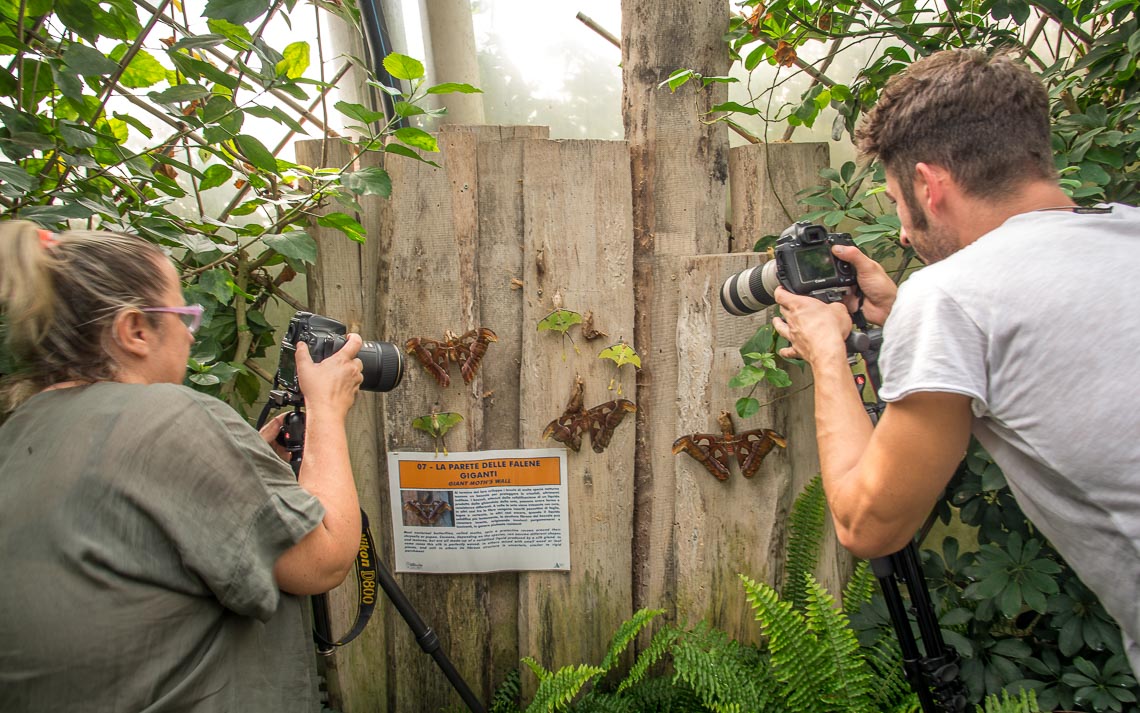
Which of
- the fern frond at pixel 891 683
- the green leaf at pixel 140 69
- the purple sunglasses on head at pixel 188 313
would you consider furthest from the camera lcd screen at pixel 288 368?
the fern frond at pixel 891 683

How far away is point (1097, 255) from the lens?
94 cm

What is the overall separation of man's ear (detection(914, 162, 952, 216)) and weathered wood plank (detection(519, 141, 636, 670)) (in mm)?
1005

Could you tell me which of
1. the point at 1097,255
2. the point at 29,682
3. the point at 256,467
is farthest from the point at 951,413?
the point at 29,682

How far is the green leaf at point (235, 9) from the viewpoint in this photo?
1353 millimetres

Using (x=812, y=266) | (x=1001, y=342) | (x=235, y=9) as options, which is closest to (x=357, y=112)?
(x=235, y=9)

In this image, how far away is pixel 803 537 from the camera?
205 cm

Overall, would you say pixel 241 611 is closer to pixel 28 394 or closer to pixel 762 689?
pixel 28 394

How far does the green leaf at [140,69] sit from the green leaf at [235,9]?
1.69 ft

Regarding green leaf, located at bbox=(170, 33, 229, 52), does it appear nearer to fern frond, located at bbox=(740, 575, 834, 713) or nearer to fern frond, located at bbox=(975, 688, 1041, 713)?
fern frond, located at bbox=(740, 575, 834, 713)

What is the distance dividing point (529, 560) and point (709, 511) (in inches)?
23.5

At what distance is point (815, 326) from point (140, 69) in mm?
1807

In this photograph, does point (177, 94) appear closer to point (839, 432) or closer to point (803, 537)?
point (839, 432)

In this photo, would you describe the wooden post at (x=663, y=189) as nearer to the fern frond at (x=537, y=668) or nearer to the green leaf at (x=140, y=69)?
the fern frond at (x=537, y=668)

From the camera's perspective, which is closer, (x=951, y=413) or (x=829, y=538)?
(x=951, y=413)
